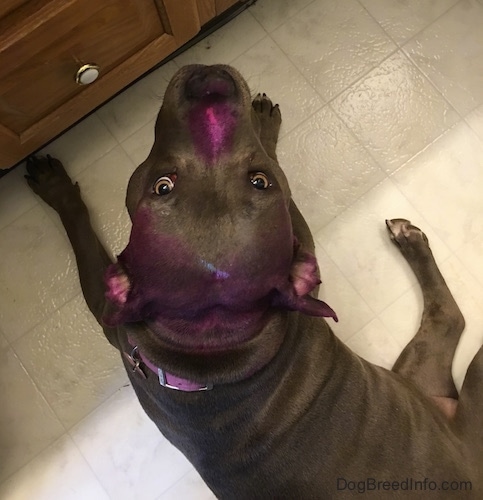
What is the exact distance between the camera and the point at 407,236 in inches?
108

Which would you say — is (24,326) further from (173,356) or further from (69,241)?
(173,356)

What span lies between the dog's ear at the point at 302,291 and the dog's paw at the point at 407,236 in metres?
1.06

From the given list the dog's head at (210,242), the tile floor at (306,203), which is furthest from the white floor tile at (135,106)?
the dog's head at (210,242)

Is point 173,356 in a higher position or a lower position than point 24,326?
higher

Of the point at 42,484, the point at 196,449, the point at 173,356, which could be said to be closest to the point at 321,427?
the point at 196,449

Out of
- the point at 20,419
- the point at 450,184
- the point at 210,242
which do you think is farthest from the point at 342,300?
the point at 20,419

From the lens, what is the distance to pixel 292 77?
115 inches

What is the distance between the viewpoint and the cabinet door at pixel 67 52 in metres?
1.90

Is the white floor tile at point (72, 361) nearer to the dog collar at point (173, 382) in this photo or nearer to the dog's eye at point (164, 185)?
the dog collar at point (173, 382)

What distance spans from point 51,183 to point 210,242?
1332mm

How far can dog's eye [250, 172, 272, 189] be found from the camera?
5.83 feet

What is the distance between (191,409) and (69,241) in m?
1.19

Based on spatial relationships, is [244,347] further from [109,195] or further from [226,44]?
[226,44]

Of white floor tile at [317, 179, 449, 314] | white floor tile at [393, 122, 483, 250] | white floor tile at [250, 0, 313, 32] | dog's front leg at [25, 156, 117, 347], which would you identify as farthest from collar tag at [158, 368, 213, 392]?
white floor tile at [250, 0, 313, 32]
